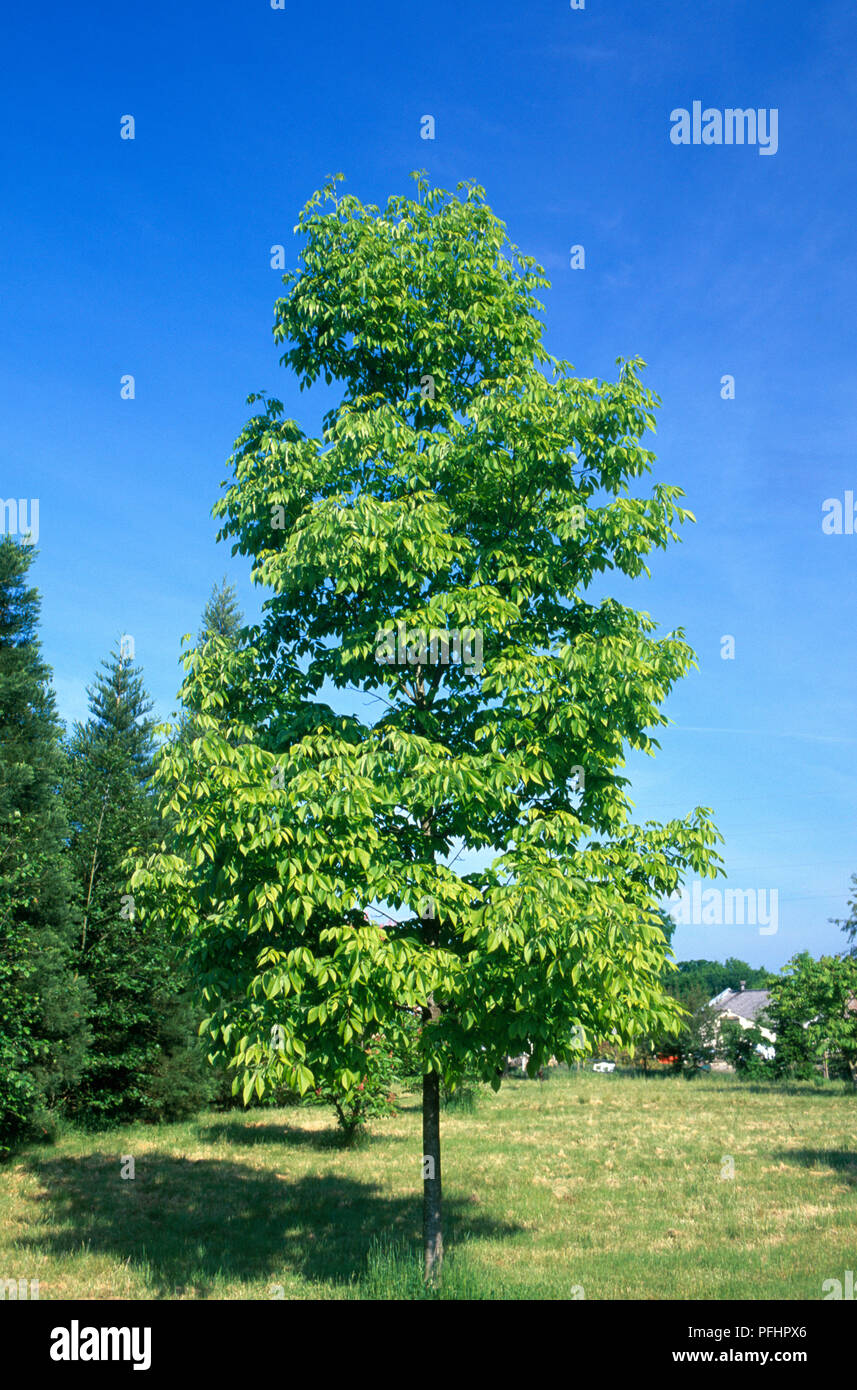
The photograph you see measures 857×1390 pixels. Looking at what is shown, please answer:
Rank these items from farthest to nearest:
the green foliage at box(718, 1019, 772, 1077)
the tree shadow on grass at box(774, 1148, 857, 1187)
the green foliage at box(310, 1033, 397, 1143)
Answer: the green foliage at box(718, 1019, 772, 1077) → the green foliage at box(310, 1033, 397, 1143) → the tree shadow on grass at box(774, 1148, 857, 1187)

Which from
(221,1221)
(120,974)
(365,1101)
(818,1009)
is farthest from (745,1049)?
(221,1221)

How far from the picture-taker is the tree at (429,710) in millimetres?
7945

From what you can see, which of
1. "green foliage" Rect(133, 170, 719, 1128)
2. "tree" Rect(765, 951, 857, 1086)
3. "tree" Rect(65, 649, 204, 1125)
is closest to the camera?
"green foliage" Rect(133, 170, 719, 1128)

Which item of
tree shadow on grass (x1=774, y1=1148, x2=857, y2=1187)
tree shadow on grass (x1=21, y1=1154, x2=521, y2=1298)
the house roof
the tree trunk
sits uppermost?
the tree trunk

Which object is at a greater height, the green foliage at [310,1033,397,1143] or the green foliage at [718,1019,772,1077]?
the green foliage at [310,1033,397,1143]

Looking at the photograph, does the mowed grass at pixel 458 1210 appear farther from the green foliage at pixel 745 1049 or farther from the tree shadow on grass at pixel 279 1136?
the green foliage at pixel 745 1049

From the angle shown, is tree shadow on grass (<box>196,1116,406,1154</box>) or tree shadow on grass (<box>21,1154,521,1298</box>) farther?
tree shadow on grass (<box>196,1116,406,1154</box>)

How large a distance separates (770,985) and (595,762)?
35.1 metres

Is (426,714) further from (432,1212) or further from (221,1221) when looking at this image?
(221,1221)

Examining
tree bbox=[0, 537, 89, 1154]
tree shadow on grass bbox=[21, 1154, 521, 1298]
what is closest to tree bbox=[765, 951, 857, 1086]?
tree shadow on grass bbox=[21, 1154, 521, 1298]

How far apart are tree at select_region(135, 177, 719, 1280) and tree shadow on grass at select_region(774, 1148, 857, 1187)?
42.4 feet

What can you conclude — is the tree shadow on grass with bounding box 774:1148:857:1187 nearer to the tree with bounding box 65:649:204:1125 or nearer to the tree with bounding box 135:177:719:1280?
the tree with bounding box 135:177:719:1280

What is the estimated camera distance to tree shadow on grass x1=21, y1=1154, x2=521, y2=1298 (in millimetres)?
11727
